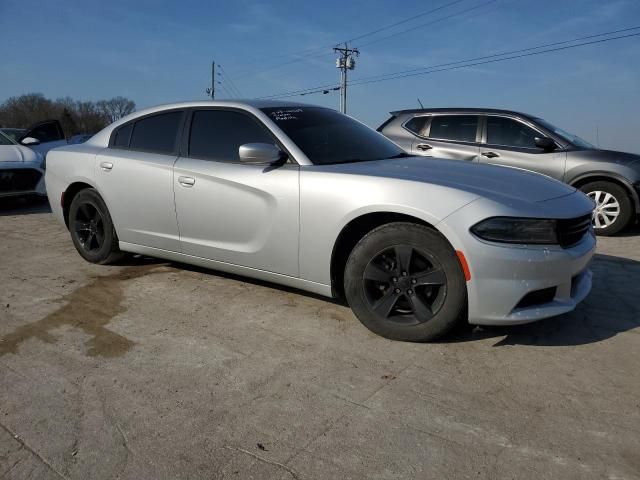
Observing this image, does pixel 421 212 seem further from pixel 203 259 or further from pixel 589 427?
pixel 203 259

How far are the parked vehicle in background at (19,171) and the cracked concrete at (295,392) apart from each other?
5058mm

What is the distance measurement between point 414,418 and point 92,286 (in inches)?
119

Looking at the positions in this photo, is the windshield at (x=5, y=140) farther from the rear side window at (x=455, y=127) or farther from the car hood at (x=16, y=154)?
the rear side window at (x=455, y=127)

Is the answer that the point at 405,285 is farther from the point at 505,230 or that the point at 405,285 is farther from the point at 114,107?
the point at 114,107

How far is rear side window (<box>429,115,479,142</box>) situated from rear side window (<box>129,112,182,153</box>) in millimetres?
4314

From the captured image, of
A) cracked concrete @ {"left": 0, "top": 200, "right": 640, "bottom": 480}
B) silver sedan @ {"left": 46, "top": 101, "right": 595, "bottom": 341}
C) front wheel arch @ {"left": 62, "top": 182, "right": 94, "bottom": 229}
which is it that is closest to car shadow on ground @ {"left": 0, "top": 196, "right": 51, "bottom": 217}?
front wheel arch @ {"left": 62, "top": 182, "right": 94, "bottom": 229}

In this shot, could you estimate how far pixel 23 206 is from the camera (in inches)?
362

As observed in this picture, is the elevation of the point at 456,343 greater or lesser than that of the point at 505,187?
lesser

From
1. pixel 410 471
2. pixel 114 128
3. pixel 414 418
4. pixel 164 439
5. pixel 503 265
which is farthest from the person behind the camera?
pixel 114 128

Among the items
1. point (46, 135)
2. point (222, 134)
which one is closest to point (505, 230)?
point (222, 134)

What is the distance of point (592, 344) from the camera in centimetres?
304

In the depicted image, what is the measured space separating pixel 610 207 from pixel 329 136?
4.65 metres

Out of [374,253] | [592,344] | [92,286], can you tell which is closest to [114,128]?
[92,286]

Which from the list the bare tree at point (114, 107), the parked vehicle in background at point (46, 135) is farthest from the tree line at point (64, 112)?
the parked vehicle in background at point (46, 135)
